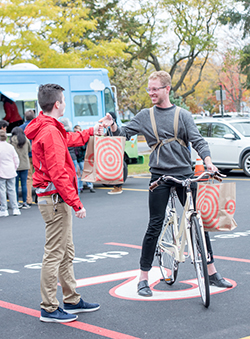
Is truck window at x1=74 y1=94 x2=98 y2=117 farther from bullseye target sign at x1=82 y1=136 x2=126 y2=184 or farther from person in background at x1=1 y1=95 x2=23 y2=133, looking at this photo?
bullseye target sign at x1=82 y1=136 x2=126 y2=184

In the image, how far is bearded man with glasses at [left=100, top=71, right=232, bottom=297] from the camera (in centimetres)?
457

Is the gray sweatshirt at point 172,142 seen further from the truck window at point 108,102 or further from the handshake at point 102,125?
the truck window at point 108,102

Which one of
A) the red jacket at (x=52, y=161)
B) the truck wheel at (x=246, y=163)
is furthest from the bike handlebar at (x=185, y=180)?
the truck wheel at (x=246, y=163)

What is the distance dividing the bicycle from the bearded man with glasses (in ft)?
0.47

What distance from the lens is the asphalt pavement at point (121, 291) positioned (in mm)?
A: 3838

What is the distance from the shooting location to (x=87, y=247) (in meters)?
7.09

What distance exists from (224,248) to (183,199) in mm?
2153

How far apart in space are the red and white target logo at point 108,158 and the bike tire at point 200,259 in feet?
3.03

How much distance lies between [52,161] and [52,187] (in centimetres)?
24

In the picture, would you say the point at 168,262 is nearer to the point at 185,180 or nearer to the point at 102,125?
the point at 185,180

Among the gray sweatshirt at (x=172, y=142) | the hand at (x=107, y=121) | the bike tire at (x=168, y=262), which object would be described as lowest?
the bike tire at (x=168, y=262)

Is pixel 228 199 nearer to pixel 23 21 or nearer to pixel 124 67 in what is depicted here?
pixel 23 21

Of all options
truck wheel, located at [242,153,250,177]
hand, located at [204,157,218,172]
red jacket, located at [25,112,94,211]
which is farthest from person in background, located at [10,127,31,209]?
hand, located at [204,157,218,172]

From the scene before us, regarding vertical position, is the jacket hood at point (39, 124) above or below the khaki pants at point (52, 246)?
above
